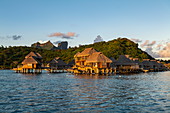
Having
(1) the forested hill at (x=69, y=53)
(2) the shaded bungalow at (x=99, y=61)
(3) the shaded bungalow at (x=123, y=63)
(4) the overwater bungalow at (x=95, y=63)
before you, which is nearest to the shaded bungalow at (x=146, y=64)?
(1) the forested hill at (x=69, y=53)

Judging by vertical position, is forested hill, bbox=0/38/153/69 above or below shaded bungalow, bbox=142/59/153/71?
above

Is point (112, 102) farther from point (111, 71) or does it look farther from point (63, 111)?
point (111, 71)

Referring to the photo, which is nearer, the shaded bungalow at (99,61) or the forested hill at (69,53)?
the shaded bungalow at (99,61)

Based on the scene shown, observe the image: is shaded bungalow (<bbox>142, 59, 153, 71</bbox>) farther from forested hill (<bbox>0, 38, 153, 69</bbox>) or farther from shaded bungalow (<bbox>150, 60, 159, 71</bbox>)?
forested hill (<bbox>0, 38, 153, 69</bbox>)

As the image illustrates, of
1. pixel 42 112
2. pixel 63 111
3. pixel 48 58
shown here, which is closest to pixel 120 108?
pixel 63 111

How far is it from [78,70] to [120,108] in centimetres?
6346

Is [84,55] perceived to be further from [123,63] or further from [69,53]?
[69,53]

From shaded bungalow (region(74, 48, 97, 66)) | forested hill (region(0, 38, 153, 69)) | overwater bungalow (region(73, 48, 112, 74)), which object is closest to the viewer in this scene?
overwater bungalow (region(73, 48, 112, 74))

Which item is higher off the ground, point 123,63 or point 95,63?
point 123,63

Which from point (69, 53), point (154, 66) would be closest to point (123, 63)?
point (154, 66)

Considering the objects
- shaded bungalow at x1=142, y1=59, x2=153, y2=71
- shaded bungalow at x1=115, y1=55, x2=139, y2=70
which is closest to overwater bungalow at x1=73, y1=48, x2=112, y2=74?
shaded bungalow at x1=115, y1=55, x2=139, y2=70

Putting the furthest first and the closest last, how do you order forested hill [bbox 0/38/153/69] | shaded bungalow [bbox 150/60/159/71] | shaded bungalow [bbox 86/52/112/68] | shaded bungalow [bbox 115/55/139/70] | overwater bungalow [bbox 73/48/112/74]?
forested hill [bbox 0/38/153/69]
shaded bungalow [bbox 150/60/159/71]
shaded bungalow [bbox 115/55/139/70]
overwater bungalow [bbox 73/48/112/74]
shaded bungalow [bbox 86/52/112/68]

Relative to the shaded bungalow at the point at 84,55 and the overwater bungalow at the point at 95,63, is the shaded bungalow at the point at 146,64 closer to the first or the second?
the shaded bungalow at the point at 84,55

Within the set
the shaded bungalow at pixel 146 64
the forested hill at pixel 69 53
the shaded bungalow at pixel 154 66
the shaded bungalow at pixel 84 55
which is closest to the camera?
the shaded bungalow at pixel 84 55
